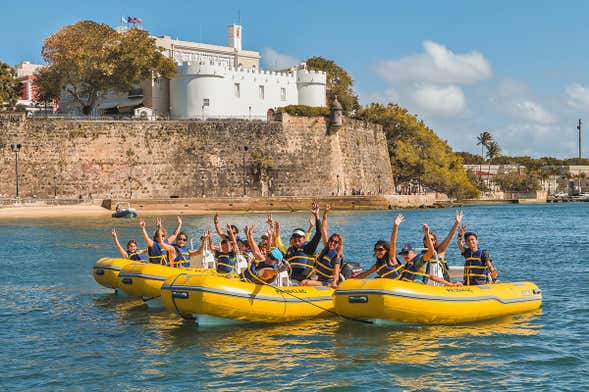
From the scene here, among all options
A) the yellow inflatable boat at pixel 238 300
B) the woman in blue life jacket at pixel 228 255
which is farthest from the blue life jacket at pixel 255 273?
the woman in blue life jacket at pixel 228 255

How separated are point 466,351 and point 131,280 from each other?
7179mm

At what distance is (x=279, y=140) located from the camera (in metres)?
60.2

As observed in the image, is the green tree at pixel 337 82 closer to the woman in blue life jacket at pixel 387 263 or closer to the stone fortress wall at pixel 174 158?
the stone fortress wall at pixel 174 158

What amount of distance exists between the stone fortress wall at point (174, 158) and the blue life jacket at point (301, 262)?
1682 inches

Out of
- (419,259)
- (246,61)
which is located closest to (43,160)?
(246,61)

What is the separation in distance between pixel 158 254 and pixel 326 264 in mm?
4009

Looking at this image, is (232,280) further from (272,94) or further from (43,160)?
(272,94)

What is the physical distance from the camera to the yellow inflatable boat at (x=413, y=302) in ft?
43.1

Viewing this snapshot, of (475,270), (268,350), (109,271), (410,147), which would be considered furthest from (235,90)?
(268,350)

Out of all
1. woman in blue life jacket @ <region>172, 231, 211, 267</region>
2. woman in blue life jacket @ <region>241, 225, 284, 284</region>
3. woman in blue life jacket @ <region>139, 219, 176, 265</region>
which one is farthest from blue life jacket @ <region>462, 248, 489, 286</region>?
woman in blue life jacket @ <region>139, 219, 176, 265</region>

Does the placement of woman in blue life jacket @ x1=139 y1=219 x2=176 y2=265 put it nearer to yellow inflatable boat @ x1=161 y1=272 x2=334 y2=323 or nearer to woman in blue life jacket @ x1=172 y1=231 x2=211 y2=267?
woman in blue life jacket @ x1=172 y1=231 x2=211 y2=267

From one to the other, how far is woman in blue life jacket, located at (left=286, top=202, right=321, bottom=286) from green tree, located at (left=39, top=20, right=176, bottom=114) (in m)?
43.1

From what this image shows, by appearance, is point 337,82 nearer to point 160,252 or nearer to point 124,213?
point 124,213

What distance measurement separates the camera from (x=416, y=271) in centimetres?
1395
